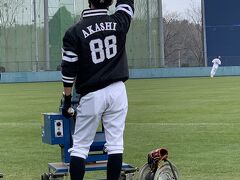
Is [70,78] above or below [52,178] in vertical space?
above

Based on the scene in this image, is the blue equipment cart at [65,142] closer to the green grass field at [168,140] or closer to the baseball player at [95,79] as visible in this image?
the baseball player at [95,79]

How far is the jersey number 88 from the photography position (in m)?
5.89

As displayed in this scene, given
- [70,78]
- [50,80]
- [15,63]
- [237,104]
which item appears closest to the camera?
[70,78]

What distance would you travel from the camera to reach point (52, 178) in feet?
21.1

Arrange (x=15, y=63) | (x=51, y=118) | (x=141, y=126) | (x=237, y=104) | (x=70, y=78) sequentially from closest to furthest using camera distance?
(x=70, y=78) < (x=51, y=118) < (x=141, y=126) < (x=237, y=104) < (x=15, y=63)

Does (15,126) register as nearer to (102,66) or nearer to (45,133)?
(45,133)

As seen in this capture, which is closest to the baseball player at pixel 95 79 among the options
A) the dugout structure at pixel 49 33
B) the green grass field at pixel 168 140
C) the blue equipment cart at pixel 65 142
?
the blue equipment cart at pixel 65 142

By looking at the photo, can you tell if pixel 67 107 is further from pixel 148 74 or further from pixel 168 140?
pixel 148 74

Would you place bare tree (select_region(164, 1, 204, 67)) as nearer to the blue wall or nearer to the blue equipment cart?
the blue wall

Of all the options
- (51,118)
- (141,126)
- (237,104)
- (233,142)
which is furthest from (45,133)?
(237,104)

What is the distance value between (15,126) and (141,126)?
3.30m

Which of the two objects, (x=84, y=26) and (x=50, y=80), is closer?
(x=84, y=26)

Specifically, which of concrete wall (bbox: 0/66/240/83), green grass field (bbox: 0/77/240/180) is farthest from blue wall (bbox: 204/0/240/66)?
green grass field (bbox: 0/77/240/180)

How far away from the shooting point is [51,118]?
21.0 ft
